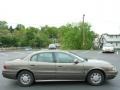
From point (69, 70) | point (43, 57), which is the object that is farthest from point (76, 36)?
point (69, 70)

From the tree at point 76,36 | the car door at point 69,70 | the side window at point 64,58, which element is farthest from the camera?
the tree at point 76,36

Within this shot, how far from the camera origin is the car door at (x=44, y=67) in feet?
34.1

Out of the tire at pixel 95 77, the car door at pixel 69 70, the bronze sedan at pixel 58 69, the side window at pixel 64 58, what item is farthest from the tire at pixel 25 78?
the tire at pixel 95 77

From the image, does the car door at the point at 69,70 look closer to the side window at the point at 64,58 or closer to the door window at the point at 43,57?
the side window at the point at 64,58

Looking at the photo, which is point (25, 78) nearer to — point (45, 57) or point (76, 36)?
point (45, 57)

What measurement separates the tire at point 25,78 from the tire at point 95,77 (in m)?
2.19

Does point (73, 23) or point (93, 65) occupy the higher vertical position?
point (73, 23)

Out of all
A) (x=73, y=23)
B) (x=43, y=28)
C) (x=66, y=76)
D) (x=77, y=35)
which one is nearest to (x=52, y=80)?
(x=66, y=76)

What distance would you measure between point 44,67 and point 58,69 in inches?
21.0

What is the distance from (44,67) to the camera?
10.4 meters

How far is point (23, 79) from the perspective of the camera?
34.6 feet

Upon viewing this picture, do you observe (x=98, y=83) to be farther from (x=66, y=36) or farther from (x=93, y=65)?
(x=66, y=36)

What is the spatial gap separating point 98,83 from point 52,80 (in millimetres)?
1740

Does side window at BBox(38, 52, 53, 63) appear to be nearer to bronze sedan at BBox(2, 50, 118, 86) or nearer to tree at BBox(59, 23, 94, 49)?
bronze sedan at BBox(2, 50, 118, 86)
